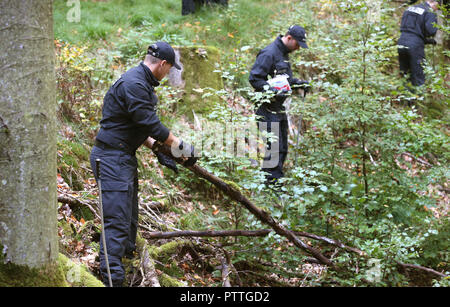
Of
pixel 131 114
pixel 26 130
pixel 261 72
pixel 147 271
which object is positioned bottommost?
pixel 147 271

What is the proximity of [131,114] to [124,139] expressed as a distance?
0.76ft

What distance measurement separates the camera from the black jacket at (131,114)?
3.41 meters

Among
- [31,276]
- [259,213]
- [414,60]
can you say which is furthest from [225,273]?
[414,60]

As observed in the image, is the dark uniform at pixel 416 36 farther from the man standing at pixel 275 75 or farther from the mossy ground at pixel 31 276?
the mossy ground at pixel 31 276

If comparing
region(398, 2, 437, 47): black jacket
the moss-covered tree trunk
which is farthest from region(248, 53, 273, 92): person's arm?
region(398, 2, 437, 47): black jacket

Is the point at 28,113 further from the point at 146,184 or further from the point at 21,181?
the point at 146,184

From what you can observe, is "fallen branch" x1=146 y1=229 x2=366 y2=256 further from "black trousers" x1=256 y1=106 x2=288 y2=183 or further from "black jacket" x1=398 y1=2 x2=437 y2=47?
"black jacket" x1=398 y1=2 x2=437 y2=47

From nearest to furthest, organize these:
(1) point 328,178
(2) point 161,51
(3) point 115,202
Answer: (3) point 115,202
(2) point 161,51
(1) point 328,178

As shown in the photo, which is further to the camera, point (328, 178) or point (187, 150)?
point (328, 178)

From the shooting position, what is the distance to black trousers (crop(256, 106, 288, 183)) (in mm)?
6012

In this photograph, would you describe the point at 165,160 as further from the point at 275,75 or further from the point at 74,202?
the point at 275,75

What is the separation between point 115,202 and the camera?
3350 mm
